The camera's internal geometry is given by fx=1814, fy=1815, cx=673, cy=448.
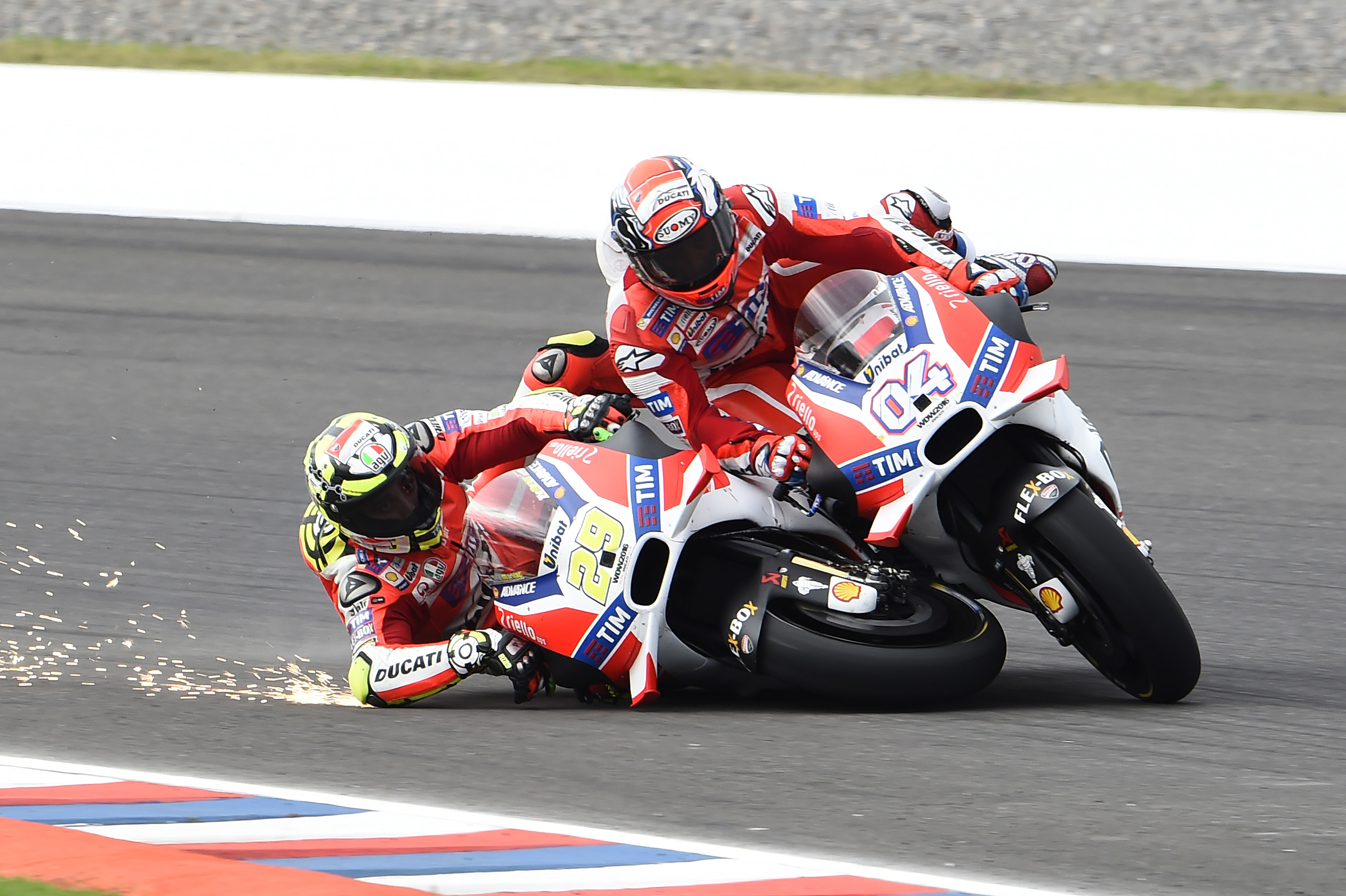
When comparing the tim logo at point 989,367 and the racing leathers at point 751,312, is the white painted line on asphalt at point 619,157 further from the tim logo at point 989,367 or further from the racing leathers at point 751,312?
the tim logo at point 989,367

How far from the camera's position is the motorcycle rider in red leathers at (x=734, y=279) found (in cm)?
519

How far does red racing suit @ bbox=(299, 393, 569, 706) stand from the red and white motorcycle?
0.22 metres

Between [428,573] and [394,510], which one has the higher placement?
[394,510]

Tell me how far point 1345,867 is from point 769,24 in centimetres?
1276

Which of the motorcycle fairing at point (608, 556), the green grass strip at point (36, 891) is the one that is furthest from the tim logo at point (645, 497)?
the green grass strip at point (36, 891)

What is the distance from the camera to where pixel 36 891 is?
354 cm

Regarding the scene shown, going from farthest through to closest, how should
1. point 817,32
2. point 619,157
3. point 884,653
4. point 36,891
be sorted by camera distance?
point 817,32
point 619,157
point 884,653
point 36,891

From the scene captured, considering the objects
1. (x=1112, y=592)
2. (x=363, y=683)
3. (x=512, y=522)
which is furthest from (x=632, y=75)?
(x=1112, y=592)

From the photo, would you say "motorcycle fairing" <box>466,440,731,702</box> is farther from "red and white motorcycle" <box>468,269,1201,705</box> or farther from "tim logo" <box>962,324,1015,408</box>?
"tim logo" <box>962,324,1015,408</box>

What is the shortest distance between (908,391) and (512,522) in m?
1.51

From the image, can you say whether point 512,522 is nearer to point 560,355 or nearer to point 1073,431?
point 560,355

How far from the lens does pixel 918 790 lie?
4465 mm

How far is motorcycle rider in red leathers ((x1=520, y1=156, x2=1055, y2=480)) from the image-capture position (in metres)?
5.19

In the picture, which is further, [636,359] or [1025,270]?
[1025,270]
